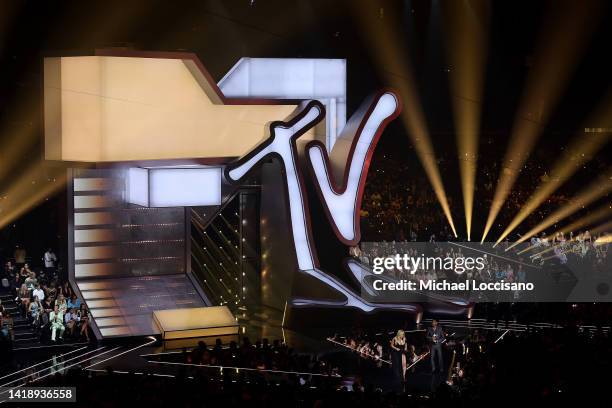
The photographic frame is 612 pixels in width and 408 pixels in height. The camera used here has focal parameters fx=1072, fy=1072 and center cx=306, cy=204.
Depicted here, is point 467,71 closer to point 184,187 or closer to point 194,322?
point 184,187

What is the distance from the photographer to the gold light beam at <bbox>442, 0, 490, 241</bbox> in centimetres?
3231

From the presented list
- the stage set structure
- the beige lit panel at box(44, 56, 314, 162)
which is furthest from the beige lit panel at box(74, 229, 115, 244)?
the beige lit panel at box(44, 56, 314, 162)

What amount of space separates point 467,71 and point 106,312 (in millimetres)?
17194

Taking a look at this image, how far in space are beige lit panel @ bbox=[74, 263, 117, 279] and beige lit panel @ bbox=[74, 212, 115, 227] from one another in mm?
908

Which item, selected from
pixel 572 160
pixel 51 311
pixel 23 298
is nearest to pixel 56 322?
pixel 51 311

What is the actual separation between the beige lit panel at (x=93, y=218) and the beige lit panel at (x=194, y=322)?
7.95ft

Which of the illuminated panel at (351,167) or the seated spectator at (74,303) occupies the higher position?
the illuminated panel at (351,167)

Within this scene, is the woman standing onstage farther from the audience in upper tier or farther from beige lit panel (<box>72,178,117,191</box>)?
beige lit panel (<box>72,178,117,191</box>)

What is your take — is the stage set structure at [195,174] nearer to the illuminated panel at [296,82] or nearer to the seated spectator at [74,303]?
the illuminated panel at [296,82]

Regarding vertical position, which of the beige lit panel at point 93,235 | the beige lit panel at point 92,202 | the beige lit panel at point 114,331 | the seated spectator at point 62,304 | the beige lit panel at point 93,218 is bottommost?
the beige lit panel at point 114,331

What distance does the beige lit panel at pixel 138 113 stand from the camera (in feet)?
71.6

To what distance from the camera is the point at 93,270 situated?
23.2m

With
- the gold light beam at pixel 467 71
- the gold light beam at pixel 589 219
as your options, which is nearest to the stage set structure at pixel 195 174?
the gold light beam at pixel 589 219

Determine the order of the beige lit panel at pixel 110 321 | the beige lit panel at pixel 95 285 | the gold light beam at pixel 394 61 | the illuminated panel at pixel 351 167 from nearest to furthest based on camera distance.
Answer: the beige lit panel at pixel 110 321 → the beige lit panel at pixel 95 285 → the illuminated panel at pixel 351 167 → the gold light beam at pixel 394 61
